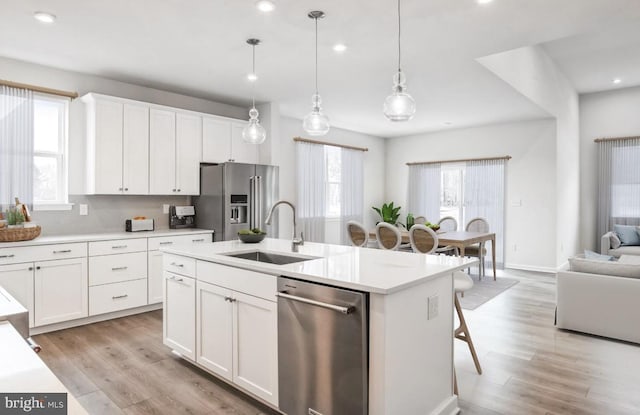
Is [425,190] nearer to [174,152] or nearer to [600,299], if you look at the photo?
[600,299]

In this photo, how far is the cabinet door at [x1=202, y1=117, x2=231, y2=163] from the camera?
5012 mm

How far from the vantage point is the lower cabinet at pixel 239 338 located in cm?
224

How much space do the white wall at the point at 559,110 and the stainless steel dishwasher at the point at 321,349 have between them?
11.7ft

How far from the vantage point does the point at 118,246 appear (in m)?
4.04

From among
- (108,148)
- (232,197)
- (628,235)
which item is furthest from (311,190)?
(628,235)

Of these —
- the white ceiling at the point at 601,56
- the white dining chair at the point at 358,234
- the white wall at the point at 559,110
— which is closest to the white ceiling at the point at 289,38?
Answer: the white wall at the point at 559,110

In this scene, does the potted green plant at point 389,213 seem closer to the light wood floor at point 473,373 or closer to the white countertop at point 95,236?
the light wood floor at point 473,373

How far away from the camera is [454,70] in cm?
423

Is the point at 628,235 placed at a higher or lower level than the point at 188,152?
lower

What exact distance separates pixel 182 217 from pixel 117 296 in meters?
1.30

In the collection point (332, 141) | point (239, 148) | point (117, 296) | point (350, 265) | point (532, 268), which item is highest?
point (332, 141)

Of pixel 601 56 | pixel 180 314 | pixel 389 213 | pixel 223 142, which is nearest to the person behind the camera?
pixel 180 314

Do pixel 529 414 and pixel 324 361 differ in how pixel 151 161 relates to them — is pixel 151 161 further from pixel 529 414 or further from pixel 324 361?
pixel 529 414

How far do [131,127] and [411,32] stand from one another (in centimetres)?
308
